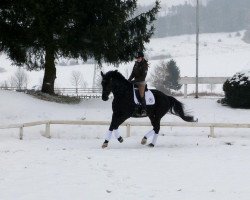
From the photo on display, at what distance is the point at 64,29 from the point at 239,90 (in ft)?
30.6

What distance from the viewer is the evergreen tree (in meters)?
22.6

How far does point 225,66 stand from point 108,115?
367 ft

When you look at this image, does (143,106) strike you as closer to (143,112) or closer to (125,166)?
(143,112)

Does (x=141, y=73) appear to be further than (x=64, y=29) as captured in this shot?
No

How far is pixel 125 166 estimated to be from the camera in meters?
10.1

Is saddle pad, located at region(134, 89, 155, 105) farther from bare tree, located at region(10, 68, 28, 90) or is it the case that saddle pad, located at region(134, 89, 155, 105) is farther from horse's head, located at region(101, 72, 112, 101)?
bare tree, located at region(10, 68, 28, 90)

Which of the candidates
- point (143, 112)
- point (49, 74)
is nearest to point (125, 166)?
point (143, 112)

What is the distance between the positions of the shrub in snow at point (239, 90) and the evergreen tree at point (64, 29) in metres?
6.18

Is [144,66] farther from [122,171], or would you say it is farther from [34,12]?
[34,12]

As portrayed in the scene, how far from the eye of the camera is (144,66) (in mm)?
13484

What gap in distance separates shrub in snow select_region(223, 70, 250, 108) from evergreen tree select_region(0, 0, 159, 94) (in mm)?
6178

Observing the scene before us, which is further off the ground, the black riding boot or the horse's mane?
the horse's mane

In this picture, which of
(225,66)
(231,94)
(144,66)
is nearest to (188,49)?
(225,66)

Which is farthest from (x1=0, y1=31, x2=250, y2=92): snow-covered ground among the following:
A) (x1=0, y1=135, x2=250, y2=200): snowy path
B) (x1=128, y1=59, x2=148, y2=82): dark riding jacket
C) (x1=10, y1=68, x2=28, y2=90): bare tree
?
(x1=0, y1=135, x2=250, y2=200): snowy path
